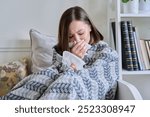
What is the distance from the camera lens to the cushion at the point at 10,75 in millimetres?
1648

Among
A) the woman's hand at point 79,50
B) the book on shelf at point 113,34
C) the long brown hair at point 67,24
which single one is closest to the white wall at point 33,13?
the book on shelf at point 113,34

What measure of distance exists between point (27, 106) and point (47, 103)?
78 mm

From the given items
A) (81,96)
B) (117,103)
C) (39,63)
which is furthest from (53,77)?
(39,63)

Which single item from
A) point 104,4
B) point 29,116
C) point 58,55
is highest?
point 104,4

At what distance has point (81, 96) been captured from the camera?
3.17ft

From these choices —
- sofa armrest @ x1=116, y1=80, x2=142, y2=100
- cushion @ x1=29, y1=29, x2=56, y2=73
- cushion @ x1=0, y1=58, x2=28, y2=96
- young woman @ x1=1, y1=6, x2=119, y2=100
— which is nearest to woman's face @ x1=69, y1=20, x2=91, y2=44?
young woman @ x1=1, y1=6, x2=119, y2=100

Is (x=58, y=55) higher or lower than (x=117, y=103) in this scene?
higher

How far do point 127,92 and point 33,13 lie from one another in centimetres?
101

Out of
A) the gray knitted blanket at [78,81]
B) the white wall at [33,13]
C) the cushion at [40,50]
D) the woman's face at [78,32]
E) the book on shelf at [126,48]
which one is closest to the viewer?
the gray knitted blanket at [78,81]

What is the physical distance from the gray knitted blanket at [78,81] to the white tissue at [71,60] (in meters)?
0.02

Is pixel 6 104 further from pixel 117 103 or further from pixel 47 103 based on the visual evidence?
pixel 117 103

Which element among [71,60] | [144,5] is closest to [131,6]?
[144,5]

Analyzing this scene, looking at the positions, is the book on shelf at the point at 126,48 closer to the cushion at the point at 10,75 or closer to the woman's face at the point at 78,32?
the woman's face at the point at 78,32

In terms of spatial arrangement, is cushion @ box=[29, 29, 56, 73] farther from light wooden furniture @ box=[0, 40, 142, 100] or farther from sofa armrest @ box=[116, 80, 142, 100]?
sofa armrest @ box=[116, 80, 142, 100]
